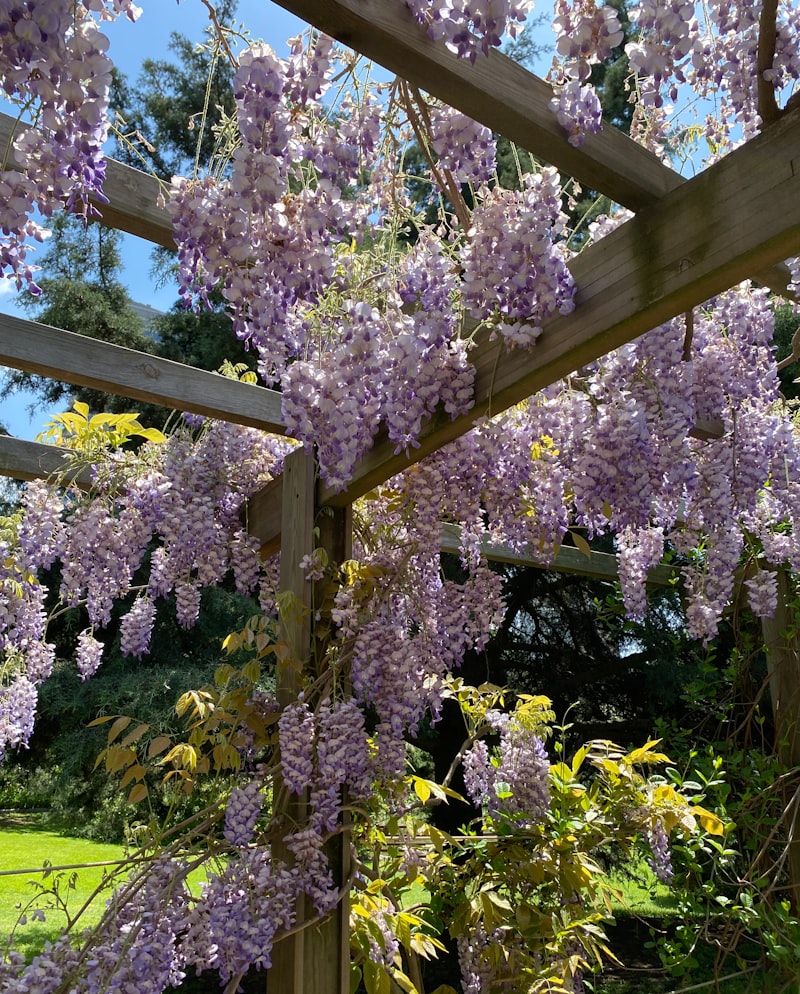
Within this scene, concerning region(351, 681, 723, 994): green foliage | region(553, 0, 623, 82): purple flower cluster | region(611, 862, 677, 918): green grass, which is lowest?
region(611, 862, 677, 918): green grass

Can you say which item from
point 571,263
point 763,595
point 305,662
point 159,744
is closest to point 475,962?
point 305,662

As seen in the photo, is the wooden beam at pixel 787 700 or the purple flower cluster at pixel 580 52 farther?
the wooden beam at pixel 787 700

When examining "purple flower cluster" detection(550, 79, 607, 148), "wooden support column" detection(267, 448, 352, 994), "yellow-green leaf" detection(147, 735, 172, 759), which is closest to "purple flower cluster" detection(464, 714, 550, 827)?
"wooden support column" detection(267, 448, 352, 994)

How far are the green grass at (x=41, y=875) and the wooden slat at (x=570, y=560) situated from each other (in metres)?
2.65

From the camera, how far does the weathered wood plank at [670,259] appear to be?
117cm

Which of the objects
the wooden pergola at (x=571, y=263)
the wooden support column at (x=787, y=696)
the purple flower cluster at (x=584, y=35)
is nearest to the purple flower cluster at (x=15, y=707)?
the wooden pergola at (x=571, y=263)

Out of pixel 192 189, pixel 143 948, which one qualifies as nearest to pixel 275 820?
pixel 143 948

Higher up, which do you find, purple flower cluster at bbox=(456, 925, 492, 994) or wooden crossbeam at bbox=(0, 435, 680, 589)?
wooden crossbeam at bbox=(0, 435, 680, 589)

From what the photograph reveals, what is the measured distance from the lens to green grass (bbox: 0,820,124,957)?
4.68m

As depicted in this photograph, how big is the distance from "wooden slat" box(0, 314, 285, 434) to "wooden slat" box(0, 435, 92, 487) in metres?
0.59

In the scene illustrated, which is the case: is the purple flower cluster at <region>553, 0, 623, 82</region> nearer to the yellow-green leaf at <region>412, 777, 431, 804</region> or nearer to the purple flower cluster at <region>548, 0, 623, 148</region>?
the purple flower cluster at <region>548, 0, 623, 148</region>

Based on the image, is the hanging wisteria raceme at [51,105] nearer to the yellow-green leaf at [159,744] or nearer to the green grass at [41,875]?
the yellow-green leaf at [159,744]

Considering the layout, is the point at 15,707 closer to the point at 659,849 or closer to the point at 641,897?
the point at 659,849

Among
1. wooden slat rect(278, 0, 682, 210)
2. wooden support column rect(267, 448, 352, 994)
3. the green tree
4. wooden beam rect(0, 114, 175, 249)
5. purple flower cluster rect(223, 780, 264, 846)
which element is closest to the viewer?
wooden slat rect(278, 0, 682, 210)
